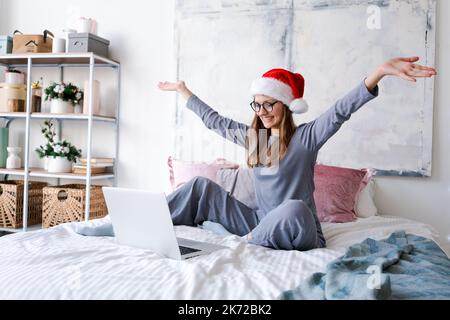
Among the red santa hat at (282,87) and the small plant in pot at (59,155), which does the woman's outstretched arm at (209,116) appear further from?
the small plant in pot at (59,155)

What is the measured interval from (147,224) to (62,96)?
77.3 inches

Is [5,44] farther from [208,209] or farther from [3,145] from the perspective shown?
[208,209]

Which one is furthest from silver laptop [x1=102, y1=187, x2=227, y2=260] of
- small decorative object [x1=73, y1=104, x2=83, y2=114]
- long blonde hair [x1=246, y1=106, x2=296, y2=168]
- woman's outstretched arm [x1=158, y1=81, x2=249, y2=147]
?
small decorative object [x1=73, y1=104, x2=83, y2=114]

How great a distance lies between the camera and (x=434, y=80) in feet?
8.31

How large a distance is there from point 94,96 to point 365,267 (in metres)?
2.24

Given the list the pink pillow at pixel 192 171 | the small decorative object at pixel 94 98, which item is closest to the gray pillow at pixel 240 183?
the pink pillow at pixel 192 171

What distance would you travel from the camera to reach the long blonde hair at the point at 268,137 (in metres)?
1.84

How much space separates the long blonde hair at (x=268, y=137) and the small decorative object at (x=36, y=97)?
1.78 metres

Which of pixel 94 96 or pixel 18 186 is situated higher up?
pixel 94 96

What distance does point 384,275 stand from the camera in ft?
3.25

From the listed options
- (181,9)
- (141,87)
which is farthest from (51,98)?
(181,9)

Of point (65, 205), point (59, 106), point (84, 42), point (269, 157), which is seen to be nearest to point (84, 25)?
point (84, 42)
